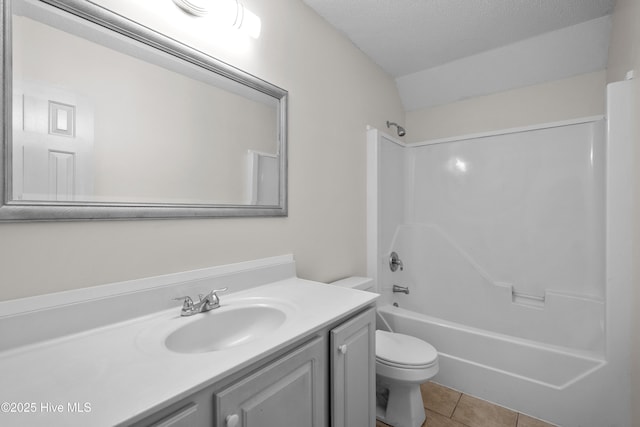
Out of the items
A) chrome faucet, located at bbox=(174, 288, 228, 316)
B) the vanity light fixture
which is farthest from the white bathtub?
the vanity light fixture

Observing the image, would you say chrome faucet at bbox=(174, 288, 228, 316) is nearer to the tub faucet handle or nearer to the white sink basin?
the white sink basin

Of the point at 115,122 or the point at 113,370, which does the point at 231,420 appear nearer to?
the point at 113,370

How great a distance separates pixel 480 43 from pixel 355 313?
85.1 inches

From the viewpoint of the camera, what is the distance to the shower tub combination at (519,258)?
1.46 m

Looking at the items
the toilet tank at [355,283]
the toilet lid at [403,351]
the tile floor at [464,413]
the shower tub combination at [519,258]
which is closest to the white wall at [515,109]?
the shower tub combination at [519,258]

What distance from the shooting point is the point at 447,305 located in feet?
8.19

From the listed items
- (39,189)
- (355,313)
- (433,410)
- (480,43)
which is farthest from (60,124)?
(480,43)

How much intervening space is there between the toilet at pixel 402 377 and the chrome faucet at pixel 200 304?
3.20 feet

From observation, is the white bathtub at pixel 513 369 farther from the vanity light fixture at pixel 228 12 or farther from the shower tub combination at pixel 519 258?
the vanity light fixture at pixel 228 12

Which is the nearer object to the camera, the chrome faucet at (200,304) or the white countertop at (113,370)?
the white countertop at (113,370)

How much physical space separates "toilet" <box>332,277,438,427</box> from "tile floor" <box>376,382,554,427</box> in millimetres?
91

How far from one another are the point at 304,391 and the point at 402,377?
0.82 metres

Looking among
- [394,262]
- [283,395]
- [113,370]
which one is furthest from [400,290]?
[113,370]

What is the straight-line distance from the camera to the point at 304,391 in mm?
893
